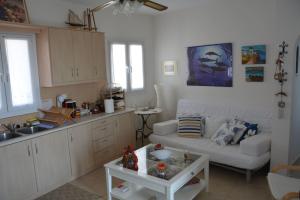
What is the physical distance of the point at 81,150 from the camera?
340 cm

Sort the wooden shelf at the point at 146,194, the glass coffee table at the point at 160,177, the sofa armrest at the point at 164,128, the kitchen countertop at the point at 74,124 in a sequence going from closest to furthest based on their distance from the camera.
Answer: the glass coffee table at the point at 160,177
the wooden shelf at the point at 146,194
the kitchen countertop at the point at 74,124
the sofa armrest at the point at 164,128

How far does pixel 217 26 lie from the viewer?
4.13 meters

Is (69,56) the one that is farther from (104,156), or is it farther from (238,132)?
(238,132)

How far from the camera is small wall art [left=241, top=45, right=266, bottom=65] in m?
3.70

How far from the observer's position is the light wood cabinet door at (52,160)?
291cm

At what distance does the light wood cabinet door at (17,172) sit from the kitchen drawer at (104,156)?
3.25 ft

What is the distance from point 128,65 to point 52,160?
2298 mm

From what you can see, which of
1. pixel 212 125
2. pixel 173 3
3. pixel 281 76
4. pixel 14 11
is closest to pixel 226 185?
pixel 212 125

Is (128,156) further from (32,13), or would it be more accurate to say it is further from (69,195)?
(32,13)

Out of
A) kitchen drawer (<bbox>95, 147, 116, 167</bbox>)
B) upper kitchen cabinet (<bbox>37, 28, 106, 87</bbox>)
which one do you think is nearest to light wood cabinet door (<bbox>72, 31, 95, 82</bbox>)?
upper kitchen cabinet (<bbox>37, 28, 106, 87</bbox>)

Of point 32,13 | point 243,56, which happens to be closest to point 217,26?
point 243,56

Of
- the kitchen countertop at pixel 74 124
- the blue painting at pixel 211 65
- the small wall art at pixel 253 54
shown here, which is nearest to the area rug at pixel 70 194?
the kitchen countertop at pixel 74 124

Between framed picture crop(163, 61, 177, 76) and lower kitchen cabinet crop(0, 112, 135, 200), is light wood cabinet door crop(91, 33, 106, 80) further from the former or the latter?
framed picture crop(163, 61, 177, 76)

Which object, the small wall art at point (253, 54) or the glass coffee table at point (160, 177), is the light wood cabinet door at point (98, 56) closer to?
the glass coffee table at point (160, 177)
